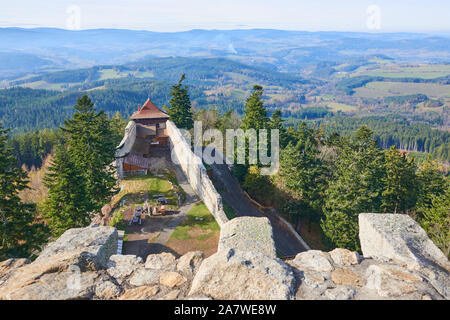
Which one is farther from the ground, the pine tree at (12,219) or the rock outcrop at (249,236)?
the rock outcrop at (249,236)

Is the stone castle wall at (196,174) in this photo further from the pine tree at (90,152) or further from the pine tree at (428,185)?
the pine tree at (428,185)

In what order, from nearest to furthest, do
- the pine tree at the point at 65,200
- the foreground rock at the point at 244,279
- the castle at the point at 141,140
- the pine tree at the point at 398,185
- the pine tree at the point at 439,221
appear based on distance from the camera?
the foreground rock at the point at 244,279
the pine tree at the point at 65,200
the pine tree at the point at 439,221
the castle at the point at 141,140
the pine tree at the point at 398,185

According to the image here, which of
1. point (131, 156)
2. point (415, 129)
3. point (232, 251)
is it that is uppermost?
point (232, 251)

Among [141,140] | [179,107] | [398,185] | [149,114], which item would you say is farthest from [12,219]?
[398,185]

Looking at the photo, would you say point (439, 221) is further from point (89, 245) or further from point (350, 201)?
point (89, 245)

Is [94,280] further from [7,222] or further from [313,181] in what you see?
[313,181]

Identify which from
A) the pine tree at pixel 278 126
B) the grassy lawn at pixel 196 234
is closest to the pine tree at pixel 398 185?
the pine tree at pixel 278 126
